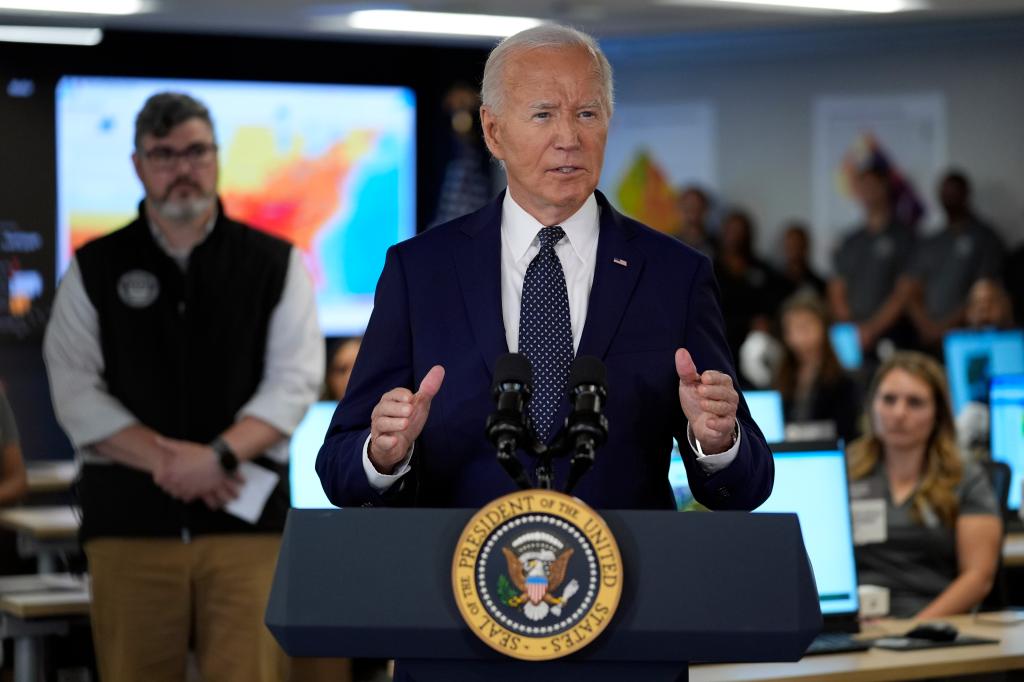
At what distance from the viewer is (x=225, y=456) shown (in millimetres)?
3859

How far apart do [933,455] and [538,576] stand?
3571mm

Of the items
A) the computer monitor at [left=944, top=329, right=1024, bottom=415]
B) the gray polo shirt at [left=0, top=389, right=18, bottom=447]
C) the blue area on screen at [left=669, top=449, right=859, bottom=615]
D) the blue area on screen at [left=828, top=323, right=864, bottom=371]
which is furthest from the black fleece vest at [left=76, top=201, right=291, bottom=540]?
the blue area on screen at [left=828, top=323, right=864, bottom=371]

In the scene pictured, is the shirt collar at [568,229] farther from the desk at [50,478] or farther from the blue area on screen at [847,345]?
the blue area on screen at [847,345]

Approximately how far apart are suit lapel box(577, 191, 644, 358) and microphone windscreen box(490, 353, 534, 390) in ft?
1.14

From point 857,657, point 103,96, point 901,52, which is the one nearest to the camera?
point 857,657

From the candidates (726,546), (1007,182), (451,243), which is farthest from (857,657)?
(1007,182)

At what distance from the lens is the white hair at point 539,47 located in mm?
2207

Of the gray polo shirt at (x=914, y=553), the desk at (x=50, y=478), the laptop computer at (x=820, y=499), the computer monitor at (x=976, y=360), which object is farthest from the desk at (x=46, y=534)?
the computer monitor at (x=976, y=360)

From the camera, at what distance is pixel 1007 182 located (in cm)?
1162

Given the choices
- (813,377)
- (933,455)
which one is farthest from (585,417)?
(813,377)

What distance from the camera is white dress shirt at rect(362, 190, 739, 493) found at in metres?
2.24

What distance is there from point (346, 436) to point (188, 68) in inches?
389

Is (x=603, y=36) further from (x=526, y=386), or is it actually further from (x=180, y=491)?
(x=526, y=386)

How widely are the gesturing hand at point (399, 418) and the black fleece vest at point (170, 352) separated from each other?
205 cm
